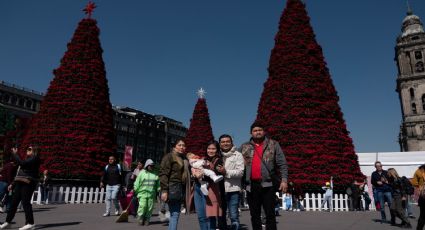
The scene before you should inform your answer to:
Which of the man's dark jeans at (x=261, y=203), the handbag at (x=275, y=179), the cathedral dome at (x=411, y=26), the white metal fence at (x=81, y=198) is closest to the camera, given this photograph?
the man's dark jeans at (x=261, y=203)

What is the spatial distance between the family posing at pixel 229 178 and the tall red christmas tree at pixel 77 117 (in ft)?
44.1

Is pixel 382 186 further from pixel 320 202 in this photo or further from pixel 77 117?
pixel 77 117

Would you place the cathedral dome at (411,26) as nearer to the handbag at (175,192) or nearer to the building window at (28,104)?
the building window at (28,104)

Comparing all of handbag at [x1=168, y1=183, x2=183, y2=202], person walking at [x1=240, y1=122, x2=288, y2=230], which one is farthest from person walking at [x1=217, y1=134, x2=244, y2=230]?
handbag at [x1=168, y1=183, x2=183, y2=202]

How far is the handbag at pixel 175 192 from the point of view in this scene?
4.96 metres

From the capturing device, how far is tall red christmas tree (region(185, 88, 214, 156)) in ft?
116

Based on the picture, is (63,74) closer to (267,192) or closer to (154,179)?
(154,179)

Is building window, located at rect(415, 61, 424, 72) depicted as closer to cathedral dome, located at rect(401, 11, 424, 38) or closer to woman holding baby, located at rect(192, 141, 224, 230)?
cathedral dome, located at rect(401, 11, 424, 38)

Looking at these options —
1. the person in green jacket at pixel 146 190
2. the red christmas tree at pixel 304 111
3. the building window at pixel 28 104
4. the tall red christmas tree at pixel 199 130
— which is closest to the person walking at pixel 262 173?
the person in green jacket at pixel 146 190

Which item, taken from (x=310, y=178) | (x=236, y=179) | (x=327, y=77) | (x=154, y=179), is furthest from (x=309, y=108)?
(x=236, y=179)

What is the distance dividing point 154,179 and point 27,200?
10.5 ft

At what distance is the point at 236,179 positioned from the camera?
5469mm

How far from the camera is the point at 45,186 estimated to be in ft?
50.8

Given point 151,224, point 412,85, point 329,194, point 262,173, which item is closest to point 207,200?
point 262,173
